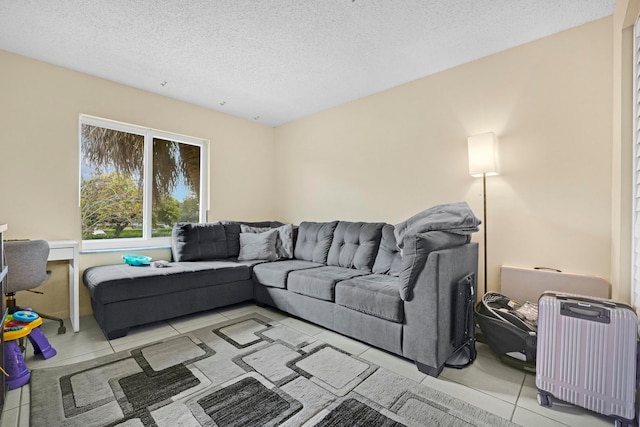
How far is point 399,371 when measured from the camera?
1.94 m

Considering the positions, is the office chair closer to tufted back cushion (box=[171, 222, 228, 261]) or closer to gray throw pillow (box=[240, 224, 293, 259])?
tufted back cushion (box=[171, 222, 228, 261])

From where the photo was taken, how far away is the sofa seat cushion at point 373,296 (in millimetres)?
2057

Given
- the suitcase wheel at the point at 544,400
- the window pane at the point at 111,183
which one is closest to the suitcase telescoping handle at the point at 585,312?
the suitcase wheel at the point at 544,400

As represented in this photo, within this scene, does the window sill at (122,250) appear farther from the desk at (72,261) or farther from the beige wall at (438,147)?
the desk at (72,261)

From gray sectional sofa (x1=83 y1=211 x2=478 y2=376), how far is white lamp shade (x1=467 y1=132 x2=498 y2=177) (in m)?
0.62

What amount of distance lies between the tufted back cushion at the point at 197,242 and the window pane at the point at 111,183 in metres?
0.54

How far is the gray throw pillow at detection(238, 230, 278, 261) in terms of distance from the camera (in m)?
3.54

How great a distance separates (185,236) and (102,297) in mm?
1152

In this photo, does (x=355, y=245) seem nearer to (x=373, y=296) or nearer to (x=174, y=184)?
(x=373, y=296)

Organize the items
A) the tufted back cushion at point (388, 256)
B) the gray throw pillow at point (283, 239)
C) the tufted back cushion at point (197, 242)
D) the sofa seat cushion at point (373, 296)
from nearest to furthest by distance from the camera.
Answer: the sofa seat cushion at point (373, 296), the tufted back cushion at point (388, 256), the tufted back cushion at point (197, 242), the gray throw pillow at point (283, 239)

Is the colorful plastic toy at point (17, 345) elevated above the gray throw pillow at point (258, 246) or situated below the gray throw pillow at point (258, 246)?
below

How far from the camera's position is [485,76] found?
2689 millimetres

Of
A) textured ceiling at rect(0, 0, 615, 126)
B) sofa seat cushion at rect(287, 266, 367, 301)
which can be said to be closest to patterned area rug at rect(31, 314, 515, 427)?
sofa seat cushion at rect(287, 266, 367, 301)

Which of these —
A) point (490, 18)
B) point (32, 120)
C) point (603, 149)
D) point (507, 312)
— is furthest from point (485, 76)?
point (32, 120)
